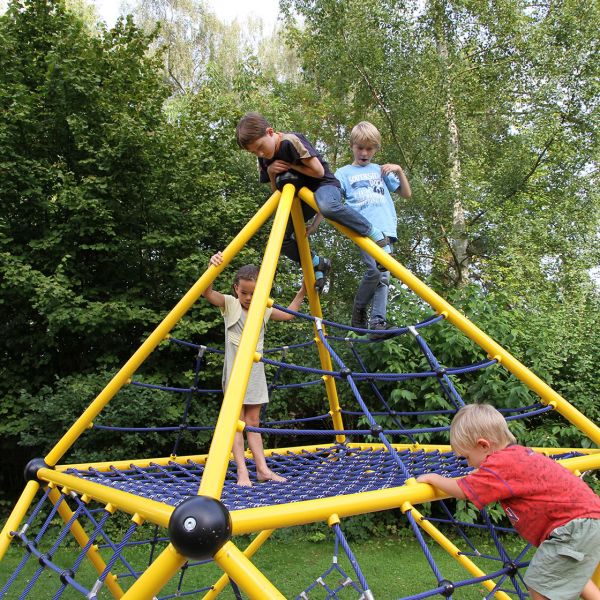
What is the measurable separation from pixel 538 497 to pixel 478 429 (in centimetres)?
26

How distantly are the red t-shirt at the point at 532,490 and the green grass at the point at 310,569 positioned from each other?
9.86 ft

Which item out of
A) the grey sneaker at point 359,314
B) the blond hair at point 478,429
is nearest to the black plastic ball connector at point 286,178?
the grey sneaker at point 359,314

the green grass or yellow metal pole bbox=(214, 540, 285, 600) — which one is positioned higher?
yellow metal pole bbox=(214, 540, 285, 600)

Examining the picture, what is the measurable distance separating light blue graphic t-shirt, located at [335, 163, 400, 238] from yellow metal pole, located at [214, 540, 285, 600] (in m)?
2.10

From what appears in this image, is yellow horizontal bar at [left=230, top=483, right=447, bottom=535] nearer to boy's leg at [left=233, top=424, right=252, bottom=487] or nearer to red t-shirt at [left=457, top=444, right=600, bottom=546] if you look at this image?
red t-shirt at [left=457, top=444, right=600, bottom=546]

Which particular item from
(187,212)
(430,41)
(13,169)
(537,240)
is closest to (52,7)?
(13,169)

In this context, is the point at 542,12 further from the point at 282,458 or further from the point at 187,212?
the point at 282,458

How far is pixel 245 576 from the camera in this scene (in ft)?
4.67

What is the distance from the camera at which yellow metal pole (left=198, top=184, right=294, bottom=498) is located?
1.60 m

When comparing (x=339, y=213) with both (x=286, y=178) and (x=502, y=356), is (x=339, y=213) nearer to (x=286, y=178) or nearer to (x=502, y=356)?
(x=286, y=178)

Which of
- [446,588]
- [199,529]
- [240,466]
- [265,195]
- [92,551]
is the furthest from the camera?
[265,195]

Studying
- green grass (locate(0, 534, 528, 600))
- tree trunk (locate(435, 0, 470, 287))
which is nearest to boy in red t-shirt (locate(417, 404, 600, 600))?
green grass (locate(0, 534, 528, 600))

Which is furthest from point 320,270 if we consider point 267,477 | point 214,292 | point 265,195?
point 265,195

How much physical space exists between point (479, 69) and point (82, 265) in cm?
720
